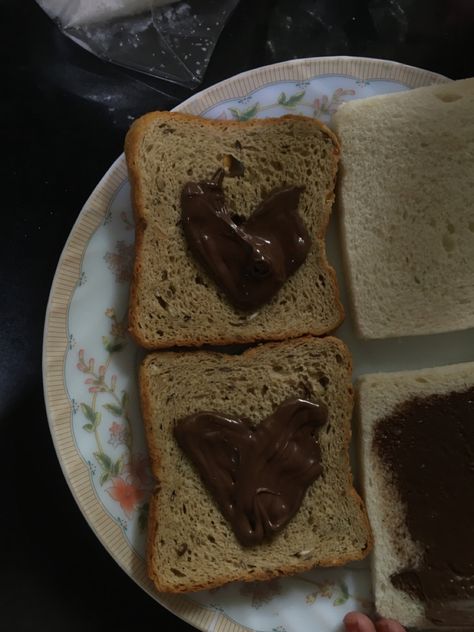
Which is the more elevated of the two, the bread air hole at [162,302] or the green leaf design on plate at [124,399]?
the bread air hole at [162,302]

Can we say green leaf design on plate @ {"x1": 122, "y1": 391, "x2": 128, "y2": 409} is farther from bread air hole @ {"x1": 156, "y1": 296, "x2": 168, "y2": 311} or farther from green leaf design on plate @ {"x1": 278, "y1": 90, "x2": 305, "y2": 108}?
green leaf design on plate @ {"x1": 278, "y1": 90, "x2": 305, "y2": 108}

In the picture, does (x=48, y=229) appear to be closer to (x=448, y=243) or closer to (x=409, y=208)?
(x=409, y=208)

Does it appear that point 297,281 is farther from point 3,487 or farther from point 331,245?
point 3,487

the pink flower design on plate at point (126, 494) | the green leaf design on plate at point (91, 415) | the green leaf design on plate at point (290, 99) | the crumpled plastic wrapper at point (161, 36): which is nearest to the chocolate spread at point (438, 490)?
the pink flower design on plate at point (126, 494)

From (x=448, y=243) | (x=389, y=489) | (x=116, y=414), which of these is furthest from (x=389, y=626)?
(x=448, y=243)

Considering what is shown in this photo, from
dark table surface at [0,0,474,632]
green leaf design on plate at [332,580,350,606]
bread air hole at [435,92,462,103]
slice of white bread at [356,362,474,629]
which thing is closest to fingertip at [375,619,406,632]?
slice of white bread at [356,362,474,629]

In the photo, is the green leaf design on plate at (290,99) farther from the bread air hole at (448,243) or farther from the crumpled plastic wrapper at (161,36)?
the bread air hole at (448,243)
